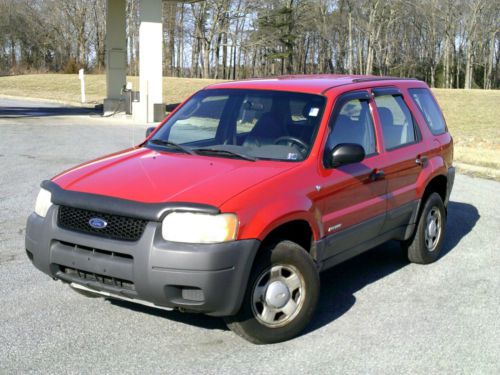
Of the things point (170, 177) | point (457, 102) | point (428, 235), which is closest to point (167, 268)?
point (170, 177)

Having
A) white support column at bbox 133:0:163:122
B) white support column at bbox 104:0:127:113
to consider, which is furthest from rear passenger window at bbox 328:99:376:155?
white support column at bbox 104:0:127:113

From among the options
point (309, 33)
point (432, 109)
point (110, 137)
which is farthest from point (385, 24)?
point (432, 109)

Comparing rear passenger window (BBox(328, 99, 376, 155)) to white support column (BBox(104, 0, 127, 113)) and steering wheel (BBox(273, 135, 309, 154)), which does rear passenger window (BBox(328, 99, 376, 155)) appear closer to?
steering wheel (BBox(273, 135, 309, 154))

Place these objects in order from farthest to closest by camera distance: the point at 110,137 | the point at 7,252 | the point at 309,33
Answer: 1. the point at 309,33
2. the point at 110,137
3. the point at 7,252

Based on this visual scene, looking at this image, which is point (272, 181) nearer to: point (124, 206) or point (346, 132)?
point (124, 206)

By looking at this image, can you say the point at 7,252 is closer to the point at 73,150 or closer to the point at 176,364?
the point at 176,364

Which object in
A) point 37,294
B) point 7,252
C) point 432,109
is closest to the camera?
point 37,294

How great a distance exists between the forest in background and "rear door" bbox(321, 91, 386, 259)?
60.5 meters

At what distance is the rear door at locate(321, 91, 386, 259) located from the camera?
15.9 ft

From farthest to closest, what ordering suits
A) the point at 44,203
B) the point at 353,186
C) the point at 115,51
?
the point at 115,51, the point at 353,186, the point at 44,203

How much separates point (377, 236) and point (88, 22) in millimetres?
77359

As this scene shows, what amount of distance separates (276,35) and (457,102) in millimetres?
40107

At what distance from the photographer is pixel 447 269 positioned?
6.27 meters

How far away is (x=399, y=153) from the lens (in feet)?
19.1
